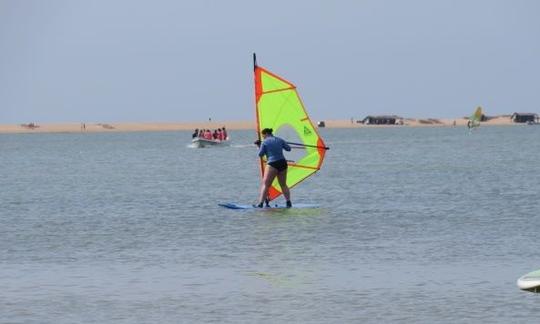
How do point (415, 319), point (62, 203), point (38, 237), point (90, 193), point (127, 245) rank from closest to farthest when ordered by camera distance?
point (415, 319) < point (127, 245) < point (38, 237) < point (62, 203) < point (90, 193)

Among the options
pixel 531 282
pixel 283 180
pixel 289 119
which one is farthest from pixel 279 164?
pixel 531 282

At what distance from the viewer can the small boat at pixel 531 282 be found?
14.9m

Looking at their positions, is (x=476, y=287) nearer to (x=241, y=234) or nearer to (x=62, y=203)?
(x=241, y=234)

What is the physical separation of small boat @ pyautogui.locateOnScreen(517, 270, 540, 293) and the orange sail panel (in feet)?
49.9

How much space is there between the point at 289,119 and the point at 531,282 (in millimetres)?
15831

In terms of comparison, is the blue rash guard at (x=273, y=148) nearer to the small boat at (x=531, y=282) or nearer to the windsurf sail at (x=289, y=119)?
the windsurf sail at (x=289, y=119)

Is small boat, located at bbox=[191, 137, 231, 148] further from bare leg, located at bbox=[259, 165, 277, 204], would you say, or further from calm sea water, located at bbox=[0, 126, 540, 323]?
bare leg, located at bbox=[259, 165, 277, 204]

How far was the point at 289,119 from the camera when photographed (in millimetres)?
30469

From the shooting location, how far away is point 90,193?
3878 cm

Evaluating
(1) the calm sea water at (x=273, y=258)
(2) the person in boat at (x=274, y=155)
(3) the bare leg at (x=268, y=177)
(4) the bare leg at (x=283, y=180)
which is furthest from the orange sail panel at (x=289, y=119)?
(2) the person in boat at (x=274, y=155)

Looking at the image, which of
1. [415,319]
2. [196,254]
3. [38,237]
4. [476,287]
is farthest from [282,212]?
[415,319]

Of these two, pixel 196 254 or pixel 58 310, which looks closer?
pixel 58 310

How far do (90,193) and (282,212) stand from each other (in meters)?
12.6

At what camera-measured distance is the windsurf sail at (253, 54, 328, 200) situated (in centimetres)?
3017
